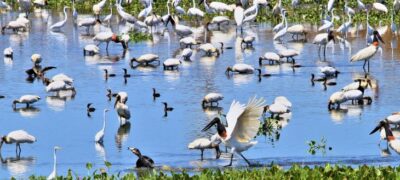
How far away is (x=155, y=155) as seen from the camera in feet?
72.3

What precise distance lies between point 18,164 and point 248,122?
4034 millimetres

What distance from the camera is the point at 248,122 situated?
20094mm

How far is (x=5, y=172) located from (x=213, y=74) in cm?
1273

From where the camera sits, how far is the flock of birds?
807 inches

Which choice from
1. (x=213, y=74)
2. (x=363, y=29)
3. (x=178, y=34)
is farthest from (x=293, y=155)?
(x=363, y=29)

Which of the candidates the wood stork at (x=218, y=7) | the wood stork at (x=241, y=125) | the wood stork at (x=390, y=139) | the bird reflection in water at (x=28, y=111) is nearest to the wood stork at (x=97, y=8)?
the wood stork at (x=218, y=7)

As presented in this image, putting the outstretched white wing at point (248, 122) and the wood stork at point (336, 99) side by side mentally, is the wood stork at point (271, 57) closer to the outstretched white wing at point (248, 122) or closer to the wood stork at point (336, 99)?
the wood stork at point (336, 99)

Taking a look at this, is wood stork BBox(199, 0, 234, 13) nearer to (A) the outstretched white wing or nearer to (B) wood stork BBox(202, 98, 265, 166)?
(B) wood stork BBox(202, 98, 265, 166)

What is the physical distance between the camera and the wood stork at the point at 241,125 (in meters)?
19.8

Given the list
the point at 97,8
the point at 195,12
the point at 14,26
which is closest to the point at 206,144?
the point at 14,26

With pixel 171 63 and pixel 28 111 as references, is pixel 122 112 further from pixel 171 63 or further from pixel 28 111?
pixel 171 63

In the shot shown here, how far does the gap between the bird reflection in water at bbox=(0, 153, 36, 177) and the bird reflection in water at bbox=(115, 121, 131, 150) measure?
1.93 meters

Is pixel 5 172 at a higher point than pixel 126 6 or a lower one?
lower

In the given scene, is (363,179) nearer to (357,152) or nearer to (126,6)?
(357,152)
